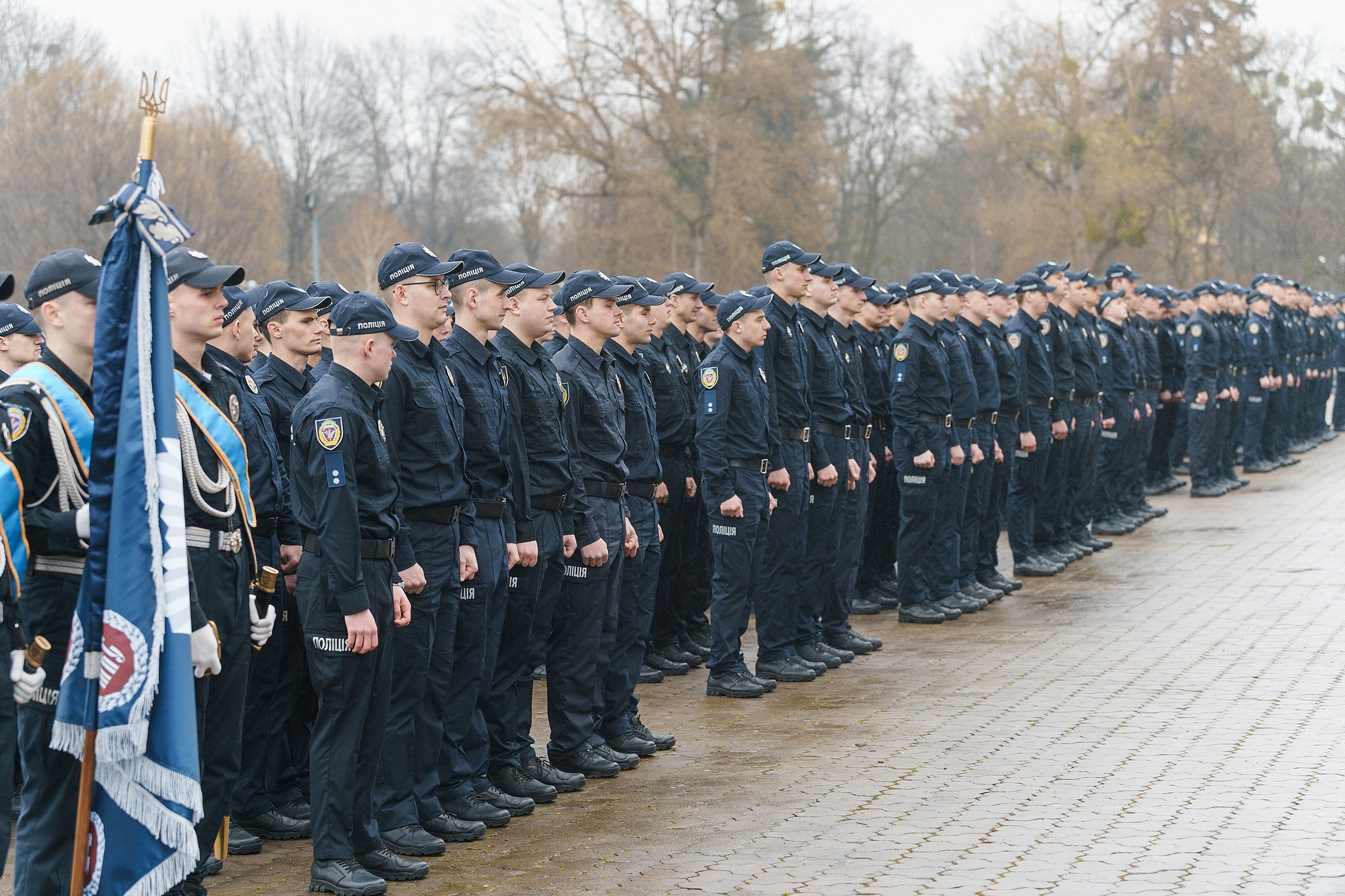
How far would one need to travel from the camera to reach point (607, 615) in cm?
766

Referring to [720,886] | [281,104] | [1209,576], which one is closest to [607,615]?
[720,886]

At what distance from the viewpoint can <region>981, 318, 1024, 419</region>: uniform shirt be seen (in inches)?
510

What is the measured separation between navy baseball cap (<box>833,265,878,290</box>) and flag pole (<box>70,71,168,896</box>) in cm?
696

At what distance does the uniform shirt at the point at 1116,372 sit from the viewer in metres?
15.6

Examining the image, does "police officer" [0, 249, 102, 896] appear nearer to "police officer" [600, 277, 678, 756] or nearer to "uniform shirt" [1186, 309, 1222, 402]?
"police officer" [600, 277, 678, 756]

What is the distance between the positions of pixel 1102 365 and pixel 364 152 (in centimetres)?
4387

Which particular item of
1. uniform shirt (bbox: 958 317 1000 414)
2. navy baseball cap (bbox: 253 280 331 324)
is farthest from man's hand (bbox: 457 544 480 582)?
uniform shirt (bbox: 958 317 1000 414)

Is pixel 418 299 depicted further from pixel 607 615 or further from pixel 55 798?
pixel 55 798

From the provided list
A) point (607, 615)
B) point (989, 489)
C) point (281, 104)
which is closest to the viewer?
point (607, 615)

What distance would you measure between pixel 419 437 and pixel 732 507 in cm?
317

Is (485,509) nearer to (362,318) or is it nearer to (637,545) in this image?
(362,318)

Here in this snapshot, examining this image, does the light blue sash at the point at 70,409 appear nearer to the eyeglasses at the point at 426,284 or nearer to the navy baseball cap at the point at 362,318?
the navy baseball cap at the point at 362,318

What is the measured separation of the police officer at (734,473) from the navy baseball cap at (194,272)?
4178mm

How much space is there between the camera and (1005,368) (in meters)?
13.0
